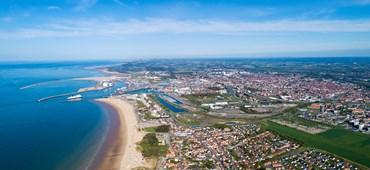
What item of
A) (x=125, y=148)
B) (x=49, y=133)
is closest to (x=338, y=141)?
(x=125, y=148)

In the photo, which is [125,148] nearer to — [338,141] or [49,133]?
[49,133]

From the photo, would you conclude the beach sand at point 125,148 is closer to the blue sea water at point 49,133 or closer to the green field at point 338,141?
the blue sea water at point 49,133

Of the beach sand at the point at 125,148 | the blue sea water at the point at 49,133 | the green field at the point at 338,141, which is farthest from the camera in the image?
the green field at the point at 338,141

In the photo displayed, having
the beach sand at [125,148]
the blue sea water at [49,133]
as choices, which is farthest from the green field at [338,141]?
the blue sea water at [49,133]

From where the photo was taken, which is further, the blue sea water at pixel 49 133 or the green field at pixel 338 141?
the green field at pixel 338 141

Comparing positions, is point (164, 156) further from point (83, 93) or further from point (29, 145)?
point (83, 93)

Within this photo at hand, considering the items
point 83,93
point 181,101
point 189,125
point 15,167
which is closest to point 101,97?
point 83,93

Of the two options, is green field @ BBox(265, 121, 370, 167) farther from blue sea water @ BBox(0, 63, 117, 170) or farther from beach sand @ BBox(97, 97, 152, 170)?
blue sea water @ BBox(0, 63, 117, 170)
